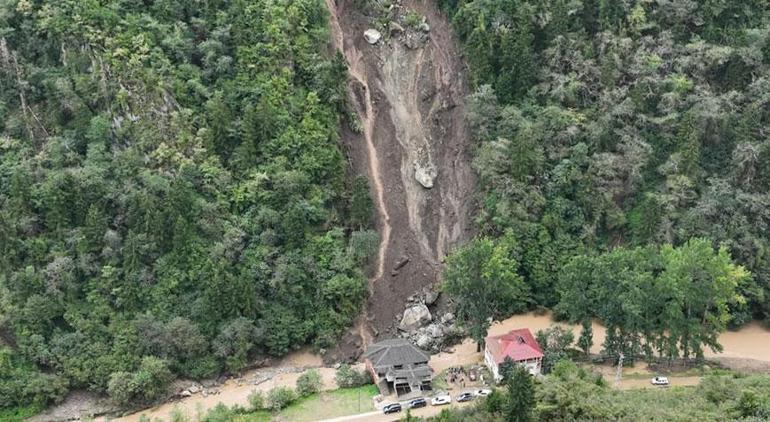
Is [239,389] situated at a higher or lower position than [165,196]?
lower

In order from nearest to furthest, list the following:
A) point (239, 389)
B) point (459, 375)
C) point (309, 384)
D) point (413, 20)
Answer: point (459, 375) < point (309, 384) < point (239, 389) < point (413, 20)

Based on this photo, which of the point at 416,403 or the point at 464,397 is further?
the point at 464,397

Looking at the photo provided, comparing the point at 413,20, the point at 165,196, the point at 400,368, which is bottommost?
the point at 400,368

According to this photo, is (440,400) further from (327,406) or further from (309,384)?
(309,384)

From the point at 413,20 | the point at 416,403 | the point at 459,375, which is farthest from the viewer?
the point at 413,20

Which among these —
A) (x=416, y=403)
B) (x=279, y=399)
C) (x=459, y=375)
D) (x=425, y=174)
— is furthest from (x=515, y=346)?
(x=425, y=174)

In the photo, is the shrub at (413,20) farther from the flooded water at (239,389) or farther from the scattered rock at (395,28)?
the flooded water at (239,389)

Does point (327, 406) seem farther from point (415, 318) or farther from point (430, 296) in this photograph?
point (430, 296)
